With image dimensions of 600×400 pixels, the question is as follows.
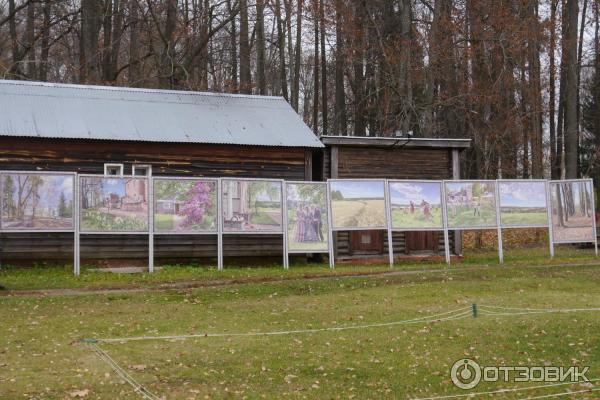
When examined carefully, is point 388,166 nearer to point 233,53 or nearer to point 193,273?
point 193,273

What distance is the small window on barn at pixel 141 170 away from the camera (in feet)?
62.7

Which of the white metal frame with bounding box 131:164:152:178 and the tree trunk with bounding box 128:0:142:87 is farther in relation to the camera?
the tree trunk with bounding box 128:0:142:87

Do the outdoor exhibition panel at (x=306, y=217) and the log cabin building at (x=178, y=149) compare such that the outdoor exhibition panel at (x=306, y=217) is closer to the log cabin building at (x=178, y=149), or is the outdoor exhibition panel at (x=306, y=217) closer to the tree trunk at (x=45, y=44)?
the log cabin building at (x=178, y=149)

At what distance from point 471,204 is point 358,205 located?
10.9 feet

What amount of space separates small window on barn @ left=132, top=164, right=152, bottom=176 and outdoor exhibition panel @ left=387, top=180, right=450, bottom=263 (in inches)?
258

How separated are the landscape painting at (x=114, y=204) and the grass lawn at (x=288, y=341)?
Answer: 3353mm

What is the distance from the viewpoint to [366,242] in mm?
21141

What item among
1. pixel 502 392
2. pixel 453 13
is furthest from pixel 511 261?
pixel 453 13

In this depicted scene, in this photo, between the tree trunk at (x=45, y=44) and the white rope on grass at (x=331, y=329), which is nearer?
the white rope on grass at (x=331, y=329)

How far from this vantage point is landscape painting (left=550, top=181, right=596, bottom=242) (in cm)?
2027

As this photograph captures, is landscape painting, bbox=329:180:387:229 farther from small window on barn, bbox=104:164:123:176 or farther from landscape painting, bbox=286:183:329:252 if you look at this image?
small window on barn, bbox=104:164:123:176

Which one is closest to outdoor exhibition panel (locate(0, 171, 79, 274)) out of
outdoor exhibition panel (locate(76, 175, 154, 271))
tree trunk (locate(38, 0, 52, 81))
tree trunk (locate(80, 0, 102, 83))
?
outdoor exhibition panel (locate(76, 175, 154, 271))

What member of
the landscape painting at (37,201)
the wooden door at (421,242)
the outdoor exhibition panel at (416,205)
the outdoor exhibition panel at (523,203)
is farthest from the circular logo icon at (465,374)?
the wooden door at (421,242)

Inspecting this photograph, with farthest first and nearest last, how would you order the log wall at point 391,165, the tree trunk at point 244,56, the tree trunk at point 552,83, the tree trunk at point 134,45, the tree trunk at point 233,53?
the tree trunk at point 233,53, the tree trunk at point 552,83, the tree trunk at point 244,56, the tree trunk at point 134,45, the log wall at point 391,165
